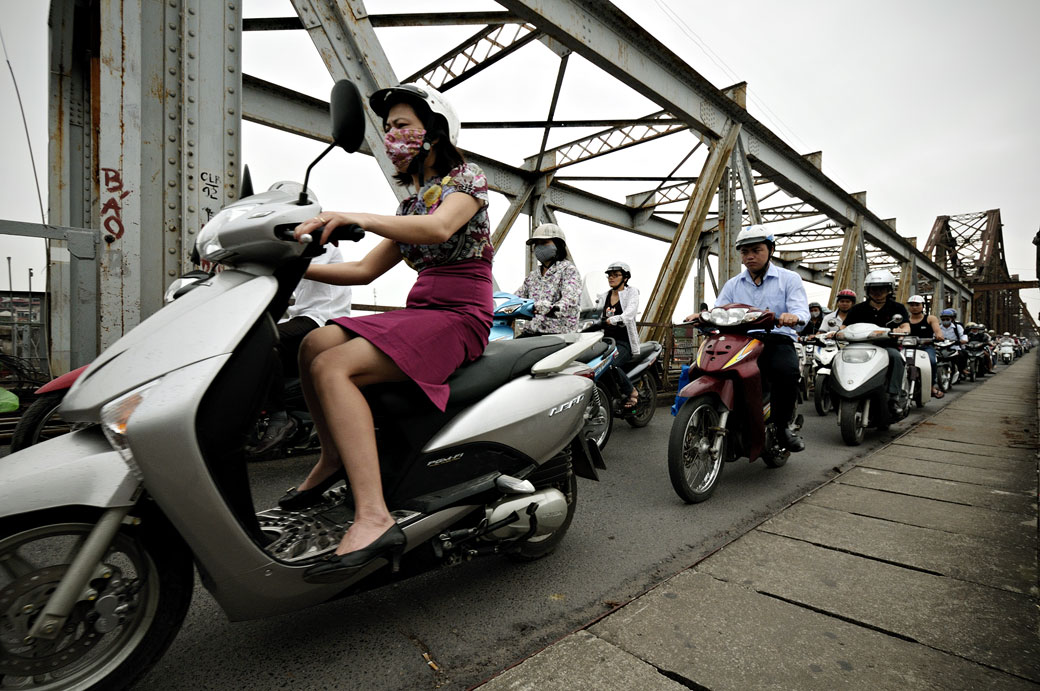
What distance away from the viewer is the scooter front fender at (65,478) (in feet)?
3.69

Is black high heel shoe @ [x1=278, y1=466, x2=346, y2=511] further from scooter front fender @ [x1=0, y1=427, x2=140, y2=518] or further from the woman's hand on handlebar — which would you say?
the woman's hand on handlebar

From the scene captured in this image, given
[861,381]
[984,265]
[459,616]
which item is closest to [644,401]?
[861,381]

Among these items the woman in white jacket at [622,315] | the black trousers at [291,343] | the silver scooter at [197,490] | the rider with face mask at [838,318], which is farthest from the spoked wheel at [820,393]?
the silver scooter at [197,490]

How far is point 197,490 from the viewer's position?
1275 mm

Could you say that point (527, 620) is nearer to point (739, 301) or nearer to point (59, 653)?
point (59, 653)

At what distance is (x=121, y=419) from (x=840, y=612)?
7.17ft

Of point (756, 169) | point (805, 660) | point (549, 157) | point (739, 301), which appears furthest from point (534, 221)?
point (805, 660)

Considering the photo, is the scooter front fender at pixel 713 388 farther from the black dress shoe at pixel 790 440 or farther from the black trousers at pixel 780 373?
the black dress shoe at pixel 790 440

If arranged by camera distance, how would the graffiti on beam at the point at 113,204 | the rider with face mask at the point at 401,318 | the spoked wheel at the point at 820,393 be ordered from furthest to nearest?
1. the spoked wheel at the point at 820,393
2. the graffiti on beam at the point at 113,204
3. the rider with face mask at the point at 401,318

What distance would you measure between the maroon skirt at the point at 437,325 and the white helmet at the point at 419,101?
0.47 metres

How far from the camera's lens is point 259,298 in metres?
1.49

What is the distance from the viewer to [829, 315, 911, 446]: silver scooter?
4.92 meters

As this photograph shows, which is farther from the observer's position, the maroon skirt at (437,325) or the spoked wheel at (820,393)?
the spoked wheel at (820,393)

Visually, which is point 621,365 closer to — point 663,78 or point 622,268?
point 622,268
